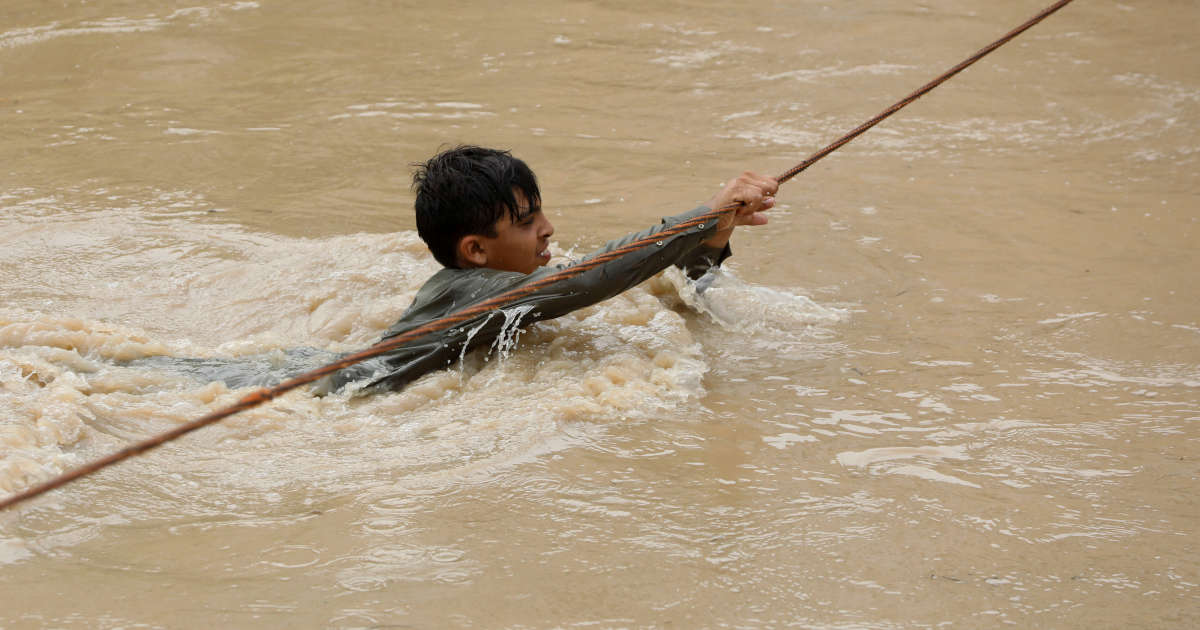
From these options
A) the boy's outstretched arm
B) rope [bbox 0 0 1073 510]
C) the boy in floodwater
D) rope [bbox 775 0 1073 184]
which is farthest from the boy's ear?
rope [bbox 775 0 1073 184]

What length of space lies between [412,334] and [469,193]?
0.80m

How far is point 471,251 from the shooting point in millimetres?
3254

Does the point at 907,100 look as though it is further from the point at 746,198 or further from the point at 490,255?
the point at 490,255

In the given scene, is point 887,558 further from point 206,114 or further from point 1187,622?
point 206,114

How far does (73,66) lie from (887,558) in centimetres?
579

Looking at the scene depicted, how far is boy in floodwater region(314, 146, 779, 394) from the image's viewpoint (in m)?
3.01

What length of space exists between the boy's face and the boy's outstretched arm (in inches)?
19.8

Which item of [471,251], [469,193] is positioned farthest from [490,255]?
[469,193]

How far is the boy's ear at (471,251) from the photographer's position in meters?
3.24

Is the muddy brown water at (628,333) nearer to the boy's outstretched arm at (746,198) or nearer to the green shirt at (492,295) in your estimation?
the green shirt at (492,295)

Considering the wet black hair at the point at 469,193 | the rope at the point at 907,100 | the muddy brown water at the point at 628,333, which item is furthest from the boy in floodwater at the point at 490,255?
the rope at the point at 907,100

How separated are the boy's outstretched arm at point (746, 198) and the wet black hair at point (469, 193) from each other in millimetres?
548

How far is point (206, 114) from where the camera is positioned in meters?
5.82

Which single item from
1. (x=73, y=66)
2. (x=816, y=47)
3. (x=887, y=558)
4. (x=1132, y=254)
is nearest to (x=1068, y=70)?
(x=816, y=47)
